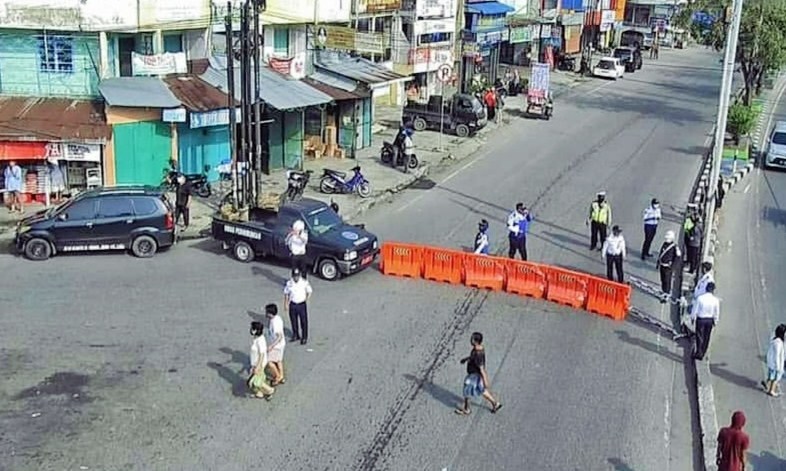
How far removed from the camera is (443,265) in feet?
70.3

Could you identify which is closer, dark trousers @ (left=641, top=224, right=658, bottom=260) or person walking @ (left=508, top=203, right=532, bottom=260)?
person walking @ (left=508, top=203, right=532, bottom=260)

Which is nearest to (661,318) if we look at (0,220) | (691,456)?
(691,456)

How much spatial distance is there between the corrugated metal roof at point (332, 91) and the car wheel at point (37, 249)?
13.0 metres

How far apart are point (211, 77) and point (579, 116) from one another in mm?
23696

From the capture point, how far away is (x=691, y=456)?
14.1m

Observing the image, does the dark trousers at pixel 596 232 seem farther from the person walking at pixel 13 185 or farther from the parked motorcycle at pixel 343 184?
the person walking at pixel 13 185

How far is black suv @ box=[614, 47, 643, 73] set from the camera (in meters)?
69.9

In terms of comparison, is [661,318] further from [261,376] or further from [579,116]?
[579,116]

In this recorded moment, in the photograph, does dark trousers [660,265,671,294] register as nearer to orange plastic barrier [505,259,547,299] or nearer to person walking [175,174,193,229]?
orange plastic barrier [505,259,547,299]

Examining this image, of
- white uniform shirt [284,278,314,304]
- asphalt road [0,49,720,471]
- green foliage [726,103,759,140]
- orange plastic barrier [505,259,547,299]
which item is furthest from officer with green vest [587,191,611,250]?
green foliage [726,103,759,140]

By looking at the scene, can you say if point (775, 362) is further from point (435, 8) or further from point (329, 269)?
point (435, 8)

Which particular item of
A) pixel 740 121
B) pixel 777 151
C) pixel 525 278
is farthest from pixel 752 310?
pixel 740 121

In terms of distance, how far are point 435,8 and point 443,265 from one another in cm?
2761

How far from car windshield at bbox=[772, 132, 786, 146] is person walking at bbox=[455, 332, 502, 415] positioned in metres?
26.2
